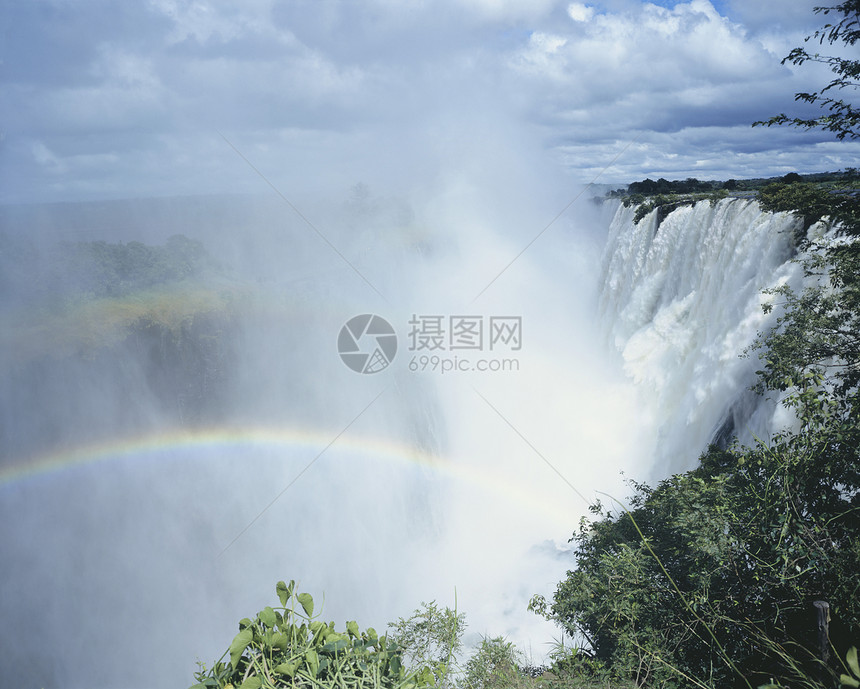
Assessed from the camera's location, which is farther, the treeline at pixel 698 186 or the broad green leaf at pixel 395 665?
the treeline at pixel 698 186

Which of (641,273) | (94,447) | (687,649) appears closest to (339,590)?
(94,447)

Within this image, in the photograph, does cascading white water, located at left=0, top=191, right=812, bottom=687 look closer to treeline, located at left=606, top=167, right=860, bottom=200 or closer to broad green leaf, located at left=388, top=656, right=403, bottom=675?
treeline, located at left=606, top=167, right=860, bottom=200

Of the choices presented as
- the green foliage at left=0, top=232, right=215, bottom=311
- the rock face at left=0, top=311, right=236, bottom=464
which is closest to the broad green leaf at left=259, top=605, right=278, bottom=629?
the rock face at left=0, top=311, right=236, bottom=464

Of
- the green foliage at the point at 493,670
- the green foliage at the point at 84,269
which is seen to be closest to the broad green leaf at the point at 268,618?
the green foliage at the point at 493,670

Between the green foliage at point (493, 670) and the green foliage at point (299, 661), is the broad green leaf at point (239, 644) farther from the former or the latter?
the green foliage at point (493, 670)

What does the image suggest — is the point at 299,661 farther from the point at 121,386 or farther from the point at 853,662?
the point at 121,386

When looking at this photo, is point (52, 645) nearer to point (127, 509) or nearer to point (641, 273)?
point (127, 509)
